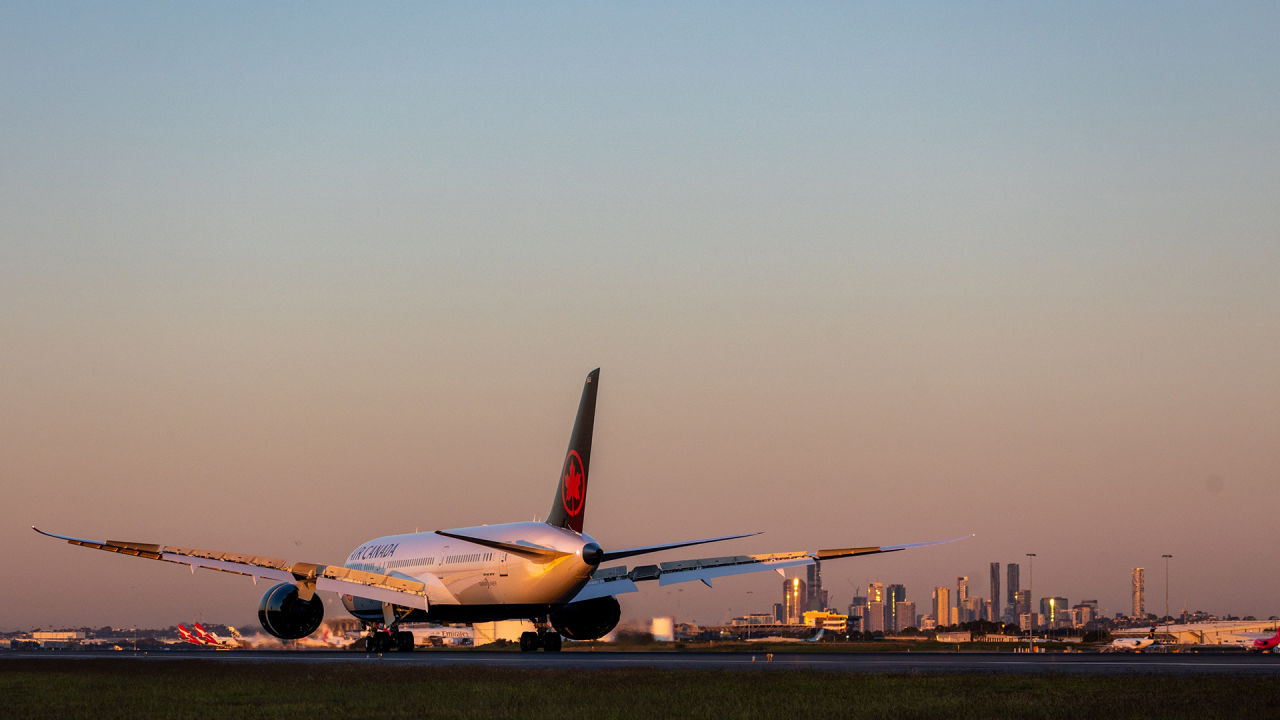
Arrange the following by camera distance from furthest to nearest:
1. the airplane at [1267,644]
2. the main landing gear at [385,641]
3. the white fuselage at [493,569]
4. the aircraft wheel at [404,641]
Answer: the airplane at [1267,644], the aircraft wheel at [404,641], the main landing gear at [385,641], the white fuselage at [493,569]

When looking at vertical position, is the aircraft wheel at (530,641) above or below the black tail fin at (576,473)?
below

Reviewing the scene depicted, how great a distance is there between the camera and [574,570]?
48.2 m

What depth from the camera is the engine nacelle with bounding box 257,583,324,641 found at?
5175 centimetres

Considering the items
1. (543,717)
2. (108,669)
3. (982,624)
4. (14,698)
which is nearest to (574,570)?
(108,669)

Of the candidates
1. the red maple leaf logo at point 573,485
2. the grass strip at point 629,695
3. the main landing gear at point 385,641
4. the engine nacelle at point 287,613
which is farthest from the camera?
the main landing gear at point 385,641

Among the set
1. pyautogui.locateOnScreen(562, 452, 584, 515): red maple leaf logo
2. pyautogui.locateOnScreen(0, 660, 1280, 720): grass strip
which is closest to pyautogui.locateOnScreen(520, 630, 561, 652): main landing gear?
pyautogui.locateOnScreen(562, 452, 584, 515): red maple leaf logo

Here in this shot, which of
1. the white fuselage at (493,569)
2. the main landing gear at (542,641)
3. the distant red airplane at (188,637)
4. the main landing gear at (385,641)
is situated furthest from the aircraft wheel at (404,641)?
the distant red airplane at (188,637)

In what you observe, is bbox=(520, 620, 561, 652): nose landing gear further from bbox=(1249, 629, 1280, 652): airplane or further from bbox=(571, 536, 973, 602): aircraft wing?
bbox=(1249, 629, 1280, 652): airplane

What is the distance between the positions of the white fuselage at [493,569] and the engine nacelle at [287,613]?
12.2 feet

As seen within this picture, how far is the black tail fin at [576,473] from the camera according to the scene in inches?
1966

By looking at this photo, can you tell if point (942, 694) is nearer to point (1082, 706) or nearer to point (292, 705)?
point (1082, 706)

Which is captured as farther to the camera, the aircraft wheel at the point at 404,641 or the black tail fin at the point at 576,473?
the aircraft wheel at the point at 404,641

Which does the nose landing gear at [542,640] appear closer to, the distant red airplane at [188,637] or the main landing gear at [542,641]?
the main landing gear at [542,641]

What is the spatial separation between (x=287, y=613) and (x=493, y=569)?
8.26 m
